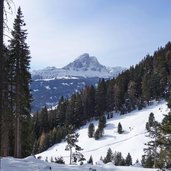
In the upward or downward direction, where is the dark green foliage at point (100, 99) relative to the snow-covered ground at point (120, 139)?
upward

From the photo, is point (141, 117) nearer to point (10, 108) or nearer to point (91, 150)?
point (91, 150)

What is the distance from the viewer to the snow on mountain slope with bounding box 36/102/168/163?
117 meters

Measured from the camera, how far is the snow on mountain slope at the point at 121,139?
117m

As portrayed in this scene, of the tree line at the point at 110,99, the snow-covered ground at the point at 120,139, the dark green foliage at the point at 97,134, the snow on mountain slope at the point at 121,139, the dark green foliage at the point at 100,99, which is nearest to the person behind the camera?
the snow-covered ground at the point at 120,139

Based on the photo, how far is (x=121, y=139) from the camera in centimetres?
12875

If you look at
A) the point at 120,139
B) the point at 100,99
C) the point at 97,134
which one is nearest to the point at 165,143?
the point at 120,139

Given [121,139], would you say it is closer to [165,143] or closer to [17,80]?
[17,80]

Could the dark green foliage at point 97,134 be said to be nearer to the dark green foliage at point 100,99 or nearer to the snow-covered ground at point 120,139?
the snow-covered ground at point 120,139

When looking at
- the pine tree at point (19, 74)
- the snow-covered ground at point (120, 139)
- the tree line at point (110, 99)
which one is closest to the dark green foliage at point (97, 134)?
the snow-covered ground at point (120, 139)

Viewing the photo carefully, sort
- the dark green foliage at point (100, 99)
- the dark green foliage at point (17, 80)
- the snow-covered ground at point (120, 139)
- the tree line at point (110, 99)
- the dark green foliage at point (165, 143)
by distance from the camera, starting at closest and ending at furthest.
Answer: the dark green foliage at point (165, 143)
the dark green foliage at point (17, 80)
the snow-covered ground at point (120, 139)
the tree line at point (110, 99)
the dark green foliage at point (100, 99)

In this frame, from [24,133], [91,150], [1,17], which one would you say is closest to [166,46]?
[91,150]

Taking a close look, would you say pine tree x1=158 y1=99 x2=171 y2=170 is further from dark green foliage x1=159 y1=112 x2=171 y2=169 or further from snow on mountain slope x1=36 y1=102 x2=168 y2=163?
snow on mountain slope x1=36 y1=102 x2=168 y2=163

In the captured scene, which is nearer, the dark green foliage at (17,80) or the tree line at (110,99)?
the dark green foliage at (17,80)

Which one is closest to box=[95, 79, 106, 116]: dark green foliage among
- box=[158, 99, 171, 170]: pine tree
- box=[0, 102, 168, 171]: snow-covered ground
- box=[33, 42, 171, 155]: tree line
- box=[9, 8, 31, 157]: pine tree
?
box=[33, 42, 171, 155]: tree line
